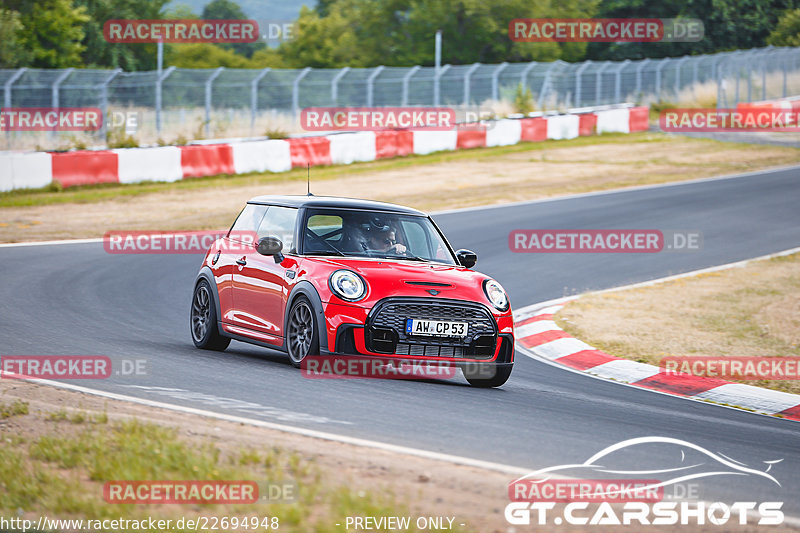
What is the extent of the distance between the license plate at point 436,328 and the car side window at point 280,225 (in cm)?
161

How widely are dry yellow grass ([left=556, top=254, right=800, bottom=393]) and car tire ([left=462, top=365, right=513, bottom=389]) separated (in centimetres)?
255

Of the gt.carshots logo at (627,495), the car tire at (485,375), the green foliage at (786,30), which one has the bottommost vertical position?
the car tire at (485,375)

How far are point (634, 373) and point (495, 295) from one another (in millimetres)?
2285

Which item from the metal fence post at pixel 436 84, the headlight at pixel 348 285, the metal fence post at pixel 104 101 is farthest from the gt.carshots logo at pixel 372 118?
the headlight at pixel 348 285

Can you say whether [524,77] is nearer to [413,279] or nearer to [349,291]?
[413,279]

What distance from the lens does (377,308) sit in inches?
338

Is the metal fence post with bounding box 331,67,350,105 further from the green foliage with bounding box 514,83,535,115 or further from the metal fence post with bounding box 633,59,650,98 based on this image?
the metal fence post with bounding box 633,59,650,98

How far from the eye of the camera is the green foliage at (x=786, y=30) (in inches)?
2430

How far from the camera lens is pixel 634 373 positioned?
10.6 m

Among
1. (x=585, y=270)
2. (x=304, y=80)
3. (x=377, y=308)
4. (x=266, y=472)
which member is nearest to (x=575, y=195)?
(x=585, y=270)

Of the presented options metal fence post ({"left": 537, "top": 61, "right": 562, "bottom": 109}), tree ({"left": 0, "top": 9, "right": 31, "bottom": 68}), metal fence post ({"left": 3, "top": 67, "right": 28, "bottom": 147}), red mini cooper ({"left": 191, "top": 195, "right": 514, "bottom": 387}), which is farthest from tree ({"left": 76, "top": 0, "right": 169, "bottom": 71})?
red mini cooper ({"left": 191, "top": 195, "right": 514, "bottom": 387})

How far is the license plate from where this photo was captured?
8.59 metres

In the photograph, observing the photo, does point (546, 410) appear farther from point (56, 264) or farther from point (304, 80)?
point (304, 80)

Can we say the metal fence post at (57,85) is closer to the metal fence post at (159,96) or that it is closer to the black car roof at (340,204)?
the metal fence post at (159,96)
